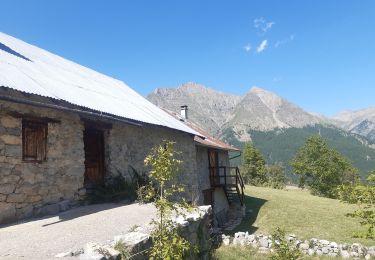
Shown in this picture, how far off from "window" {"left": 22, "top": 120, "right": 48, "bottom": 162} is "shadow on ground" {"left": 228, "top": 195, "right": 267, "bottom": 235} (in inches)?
471

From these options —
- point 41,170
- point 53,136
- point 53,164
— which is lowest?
point 41,170

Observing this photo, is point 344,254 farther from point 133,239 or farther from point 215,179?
point 133,239

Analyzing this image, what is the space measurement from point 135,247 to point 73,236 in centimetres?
171

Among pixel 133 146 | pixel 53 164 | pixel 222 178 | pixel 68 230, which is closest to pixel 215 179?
pixel 222 178

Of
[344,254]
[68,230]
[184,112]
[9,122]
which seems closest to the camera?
[68,230]

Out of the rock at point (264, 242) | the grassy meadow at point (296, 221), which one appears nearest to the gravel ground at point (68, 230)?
the grassy meadow at point (296, 221)

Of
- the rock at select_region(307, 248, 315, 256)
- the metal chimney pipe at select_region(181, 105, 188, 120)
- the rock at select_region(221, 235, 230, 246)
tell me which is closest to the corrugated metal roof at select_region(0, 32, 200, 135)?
the rock at select_region(221, 235, 230, 246)

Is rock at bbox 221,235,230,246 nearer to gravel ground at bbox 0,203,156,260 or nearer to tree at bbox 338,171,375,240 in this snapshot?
gravel ground at bbox 0,203,156,260

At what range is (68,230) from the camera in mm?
7734

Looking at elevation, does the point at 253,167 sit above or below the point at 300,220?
above

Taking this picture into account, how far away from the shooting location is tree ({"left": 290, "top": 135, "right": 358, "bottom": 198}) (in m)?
40.9

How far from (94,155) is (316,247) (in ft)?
30.9

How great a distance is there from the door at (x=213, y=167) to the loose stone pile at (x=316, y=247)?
7883mm

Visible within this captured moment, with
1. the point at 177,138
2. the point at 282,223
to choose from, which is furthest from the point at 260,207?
the point at 177,138
